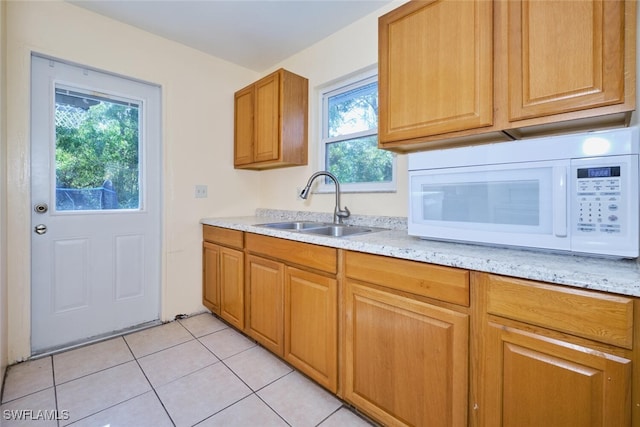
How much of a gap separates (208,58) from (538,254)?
2.87m

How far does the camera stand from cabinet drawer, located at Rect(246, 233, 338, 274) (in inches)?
57.0

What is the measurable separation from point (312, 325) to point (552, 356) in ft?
3.35

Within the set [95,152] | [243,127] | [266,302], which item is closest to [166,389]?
[266,302]

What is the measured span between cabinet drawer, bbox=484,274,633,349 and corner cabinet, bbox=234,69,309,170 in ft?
5.91

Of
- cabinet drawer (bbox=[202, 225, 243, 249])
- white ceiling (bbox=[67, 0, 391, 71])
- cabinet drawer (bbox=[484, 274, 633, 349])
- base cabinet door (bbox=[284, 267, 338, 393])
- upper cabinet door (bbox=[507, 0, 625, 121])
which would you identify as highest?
white ceiling (bbox=[67, 0, 391, 71])

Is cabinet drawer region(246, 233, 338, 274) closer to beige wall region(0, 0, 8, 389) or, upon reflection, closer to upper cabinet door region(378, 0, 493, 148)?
upper cabinet door region(378, 0, 493, 148)

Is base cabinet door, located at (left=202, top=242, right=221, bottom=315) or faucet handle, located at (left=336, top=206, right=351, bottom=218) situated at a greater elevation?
faucet handle, located at (left=336, top=206, right=351, bottom=218)

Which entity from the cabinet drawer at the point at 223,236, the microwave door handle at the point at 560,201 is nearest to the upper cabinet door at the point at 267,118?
the cabinet drawer at the point at 223,236

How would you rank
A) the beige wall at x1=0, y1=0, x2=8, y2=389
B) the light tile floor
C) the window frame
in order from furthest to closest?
1. the window frame
2. the beige wall at x1=0, y1=0, x2=8, y2=389
3. the light tile floor

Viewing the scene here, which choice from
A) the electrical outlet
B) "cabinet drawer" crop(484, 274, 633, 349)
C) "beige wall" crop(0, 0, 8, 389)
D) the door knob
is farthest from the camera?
the electrical outlet

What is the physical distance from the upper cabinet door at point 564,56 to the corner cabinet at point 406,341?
0.72 meters

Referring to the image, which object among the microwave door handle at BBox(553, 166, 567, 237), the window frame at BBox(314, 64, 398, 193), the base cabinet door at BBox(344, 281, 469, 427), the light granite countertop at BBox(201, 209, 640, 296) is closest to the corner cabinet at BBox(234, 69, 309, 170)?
the window frame at BBox(314, 64, 398, 193)

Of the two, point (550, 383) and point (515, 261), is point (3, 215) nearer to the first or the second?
point (515, 261)

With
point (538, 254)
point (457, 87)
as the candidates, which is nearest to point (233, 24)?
point (457, 87)
